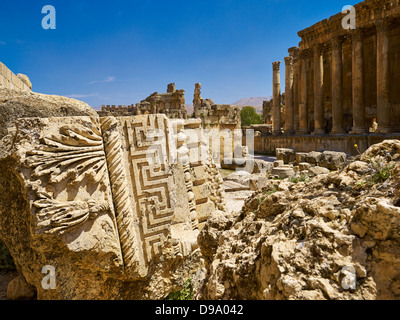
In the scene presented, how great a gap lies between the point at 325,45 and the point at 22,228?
20.4 meters

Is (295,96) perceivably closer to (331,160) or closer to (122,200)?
(331,160)

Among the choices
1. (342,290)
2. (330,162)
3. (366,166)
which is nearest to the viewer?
(342,290)

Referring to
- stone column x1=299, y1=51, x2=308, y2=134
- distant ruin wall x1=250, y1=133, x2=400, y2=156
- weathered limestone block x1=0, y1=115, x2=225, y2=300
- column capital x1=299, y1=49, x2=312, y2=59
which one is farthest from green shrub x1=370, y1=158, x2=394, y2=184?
column capital x1=299, y1=49, x2=312, y2=59

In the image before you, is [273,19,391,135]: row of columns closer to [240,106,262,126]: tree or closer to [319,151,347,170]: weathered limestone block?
[319,151,347,170]: weathered limestone block

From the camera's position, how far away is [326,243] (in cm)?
120

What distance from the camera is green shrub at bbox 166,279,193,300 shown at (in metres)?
2.96

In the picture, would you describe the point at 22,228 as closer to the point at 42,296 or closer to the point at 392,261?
the point at 42,296

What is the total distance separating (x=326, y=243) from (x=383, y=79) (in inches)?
639

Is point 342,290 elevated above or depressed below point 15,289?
above

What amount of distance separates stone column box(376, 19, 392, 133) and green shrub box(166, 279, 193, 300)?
14238 mm

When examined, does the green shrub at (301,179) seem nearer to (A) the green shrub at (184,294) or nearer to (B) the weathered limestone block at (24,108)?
(A) the green shrub at (184,294)

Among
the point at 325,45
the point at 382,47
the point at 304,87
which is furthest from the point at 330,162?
the point at 325,45

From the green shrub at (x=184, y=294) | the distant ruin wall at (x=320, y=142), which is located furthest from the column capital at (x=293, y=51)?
Result: the green shrub at (x=184, y=294)

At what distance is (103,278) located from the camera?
2531 mm
